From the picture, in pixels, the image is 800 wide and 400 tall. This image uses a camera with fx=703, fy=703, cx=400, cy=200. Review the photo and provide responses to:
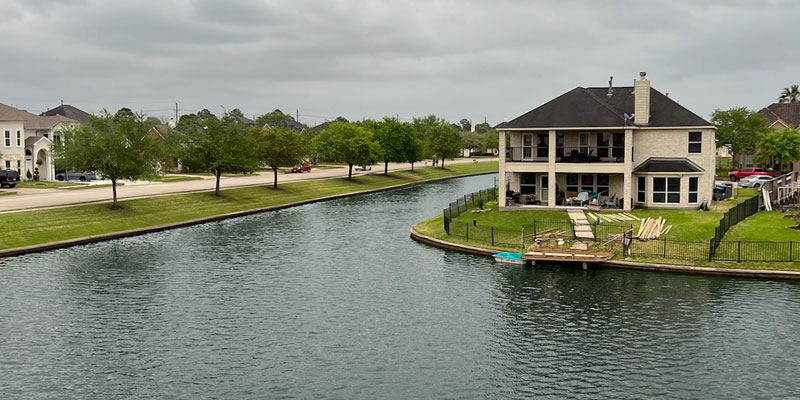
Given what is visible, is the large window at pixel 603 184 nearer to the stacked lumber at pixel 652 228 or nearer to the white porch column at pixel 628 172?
the white porch column at pixel 628 172

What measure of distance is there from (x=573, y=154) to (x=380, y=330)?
109 ft

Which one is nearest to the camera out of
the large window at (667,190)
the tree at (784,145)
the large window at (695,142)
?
the large window at (667,190)

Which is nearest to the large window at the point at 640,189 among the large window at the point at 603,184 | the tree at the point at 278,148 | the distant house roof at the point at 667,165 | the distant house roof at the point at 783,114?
the distant house roof at the point at 667,165

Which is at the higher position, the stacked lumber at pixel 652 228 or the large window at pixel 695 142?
the large window at pixel 695 142

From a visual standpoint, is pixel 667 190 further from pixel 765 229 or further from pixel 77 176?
pixel 77 176

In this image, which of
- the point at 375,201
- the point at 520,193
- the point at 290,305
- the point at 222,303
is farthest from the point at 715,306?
the point at 375,201

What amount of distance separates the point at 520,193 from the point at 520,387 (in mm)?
38424

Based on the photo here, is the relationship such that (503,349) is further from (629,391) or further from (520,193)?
(520,193)

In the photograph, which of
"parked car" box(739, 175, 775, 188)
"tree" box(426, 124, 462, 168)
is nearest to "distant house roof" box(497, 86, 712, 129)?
"parked car" box(739, 175, 775, 188)

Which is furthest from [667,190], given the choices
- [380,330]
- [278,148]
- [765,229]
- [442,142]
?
[442,142]

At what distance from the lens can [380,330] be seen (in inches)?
1152

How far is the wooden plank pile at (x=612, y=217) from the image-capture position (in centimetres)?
5081

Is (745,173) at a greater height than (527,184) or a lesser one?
greater

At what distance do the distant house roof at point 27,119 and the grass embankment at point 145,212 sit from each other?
3599 centimetres
